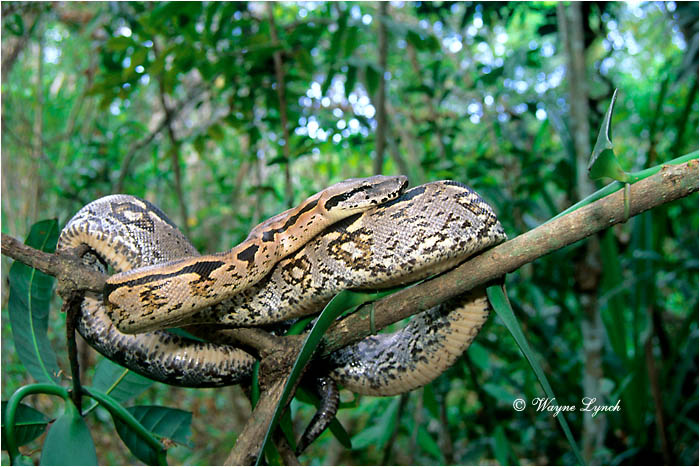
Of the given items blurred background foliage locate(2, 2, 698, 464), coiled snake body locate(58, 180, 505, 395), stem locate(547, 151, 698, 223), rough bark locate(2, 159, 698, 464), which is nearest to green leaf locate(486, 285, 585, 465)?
rough bark locate(2, 159, 698, 464)

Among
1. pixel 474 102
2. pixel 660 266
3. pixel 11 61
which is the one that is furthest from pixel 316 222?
pixel 11 61

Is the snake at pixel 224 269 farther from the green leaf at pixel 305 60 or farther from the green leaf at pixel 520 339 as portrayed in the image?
the green leaf at pixel 305 60

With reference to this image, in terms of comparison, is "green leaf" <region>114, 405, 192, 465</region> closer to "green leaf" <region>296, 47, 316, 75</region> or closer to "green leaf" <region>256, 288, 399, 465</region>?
"green leaf" <region>256, 288, 399, 465</region>

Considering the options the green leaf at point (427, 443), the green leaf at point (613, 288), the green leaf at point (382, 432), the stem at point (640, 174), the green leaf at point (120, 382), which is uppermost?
the stem at point (640, 174)

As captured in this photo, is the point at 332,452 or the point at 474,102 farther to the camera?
the point at 474,102

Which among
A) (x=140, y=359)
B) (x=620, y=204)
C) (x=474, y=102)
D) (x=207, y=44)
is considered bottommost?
(x=140, y=359)

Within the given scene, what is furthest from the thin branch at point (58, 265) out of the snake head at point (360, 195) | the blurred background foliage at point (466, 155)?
the blurred background foliage at point (466, 155)

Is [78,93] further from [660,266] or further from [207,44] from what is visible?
[660,266]
